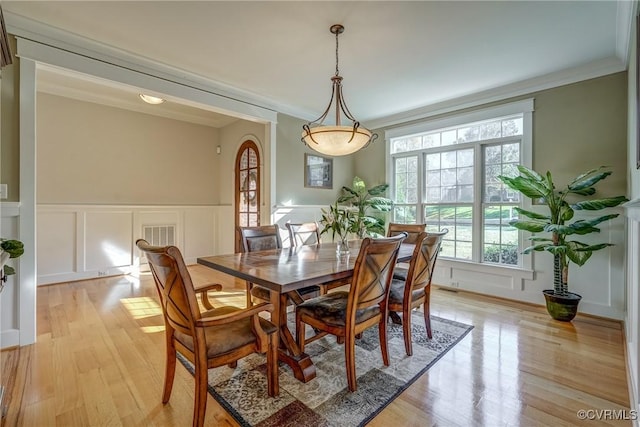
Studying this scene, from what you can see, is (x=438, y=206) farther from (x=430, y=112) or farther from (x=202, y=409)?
(x=202, y=409)

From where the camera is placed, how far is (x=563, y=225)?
299 cm

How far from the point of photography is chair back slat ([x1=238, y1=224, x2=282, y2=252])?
9.42ft

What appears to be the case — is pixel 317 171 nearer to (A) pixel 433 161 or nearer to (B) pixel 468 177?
(A) pixel 433 161

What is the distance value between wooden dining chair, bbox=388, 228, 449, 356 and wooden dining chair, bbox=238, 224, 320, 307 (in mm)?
770

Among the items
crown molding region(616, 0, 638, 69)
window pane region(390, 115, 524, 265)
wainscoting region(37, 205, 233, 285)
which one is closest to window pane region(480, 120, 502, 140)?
window pane region(390, 115, 524, 265)

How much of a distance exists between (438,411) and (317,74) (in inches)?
129

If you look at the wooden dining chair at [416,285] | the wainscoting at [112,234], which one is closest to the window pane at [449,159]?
the wooden dining chair at [416,285]

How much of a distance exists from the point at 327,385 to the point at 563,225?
2.83m

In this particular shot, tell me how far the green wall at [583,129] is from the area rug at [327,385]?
2.34 meters

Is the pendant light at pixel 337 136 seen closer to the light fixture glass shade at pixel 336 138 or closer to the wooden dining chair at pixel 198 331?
the light fixture glass shade at pixel 336 138

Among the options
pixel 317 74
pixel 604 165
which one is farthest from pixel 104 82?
pixel 604 165

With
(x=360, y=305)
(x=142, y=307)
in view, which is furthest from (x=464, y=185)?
(x=142, y=307)

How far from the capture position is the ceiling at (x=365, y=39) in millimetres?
2258

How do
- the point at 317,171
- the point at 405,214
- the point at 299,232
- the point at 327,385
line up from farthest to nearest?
the point at 317,171 → the point at 405,214 → the point at 299,232 → the point at 327,385
